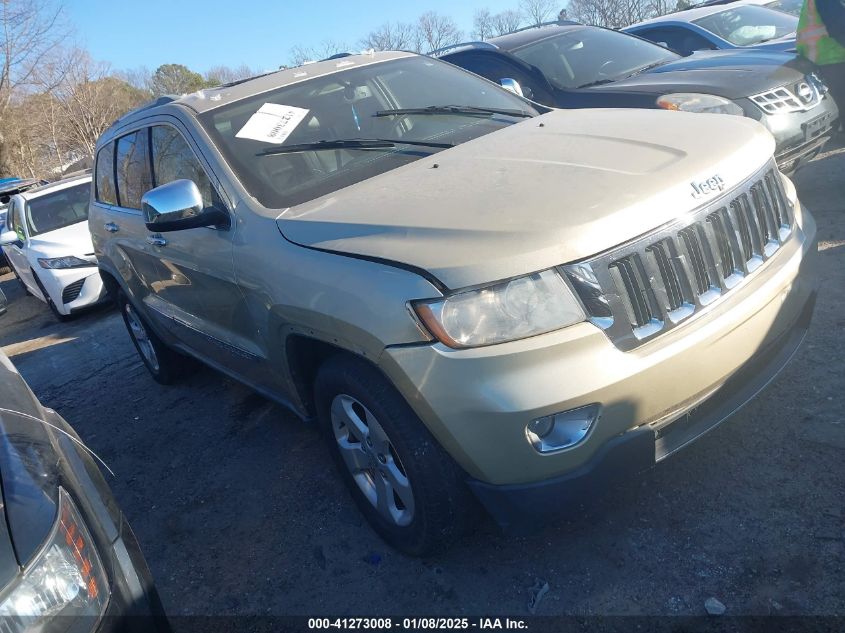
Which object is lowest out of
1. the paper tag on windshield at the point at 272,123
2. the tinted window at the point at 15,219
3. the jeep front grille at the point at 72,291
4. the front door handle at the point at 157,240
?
the jeep front grille at the point at 72,291

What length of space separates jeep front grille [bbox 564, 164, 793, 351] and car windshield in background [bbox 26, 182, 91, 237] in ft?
27.4

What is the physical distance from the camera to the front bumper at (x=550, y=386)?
203cm

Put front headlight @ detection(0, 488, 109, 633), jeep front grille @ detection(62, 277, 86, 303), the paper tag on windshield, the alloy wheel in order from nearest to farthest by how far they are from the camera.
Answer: front headlight @ detection(0, 488, 109, 633)
the alloy wheel
the paper tag on windshield
jeep front grille @ detection(62, 277, 86, 303)

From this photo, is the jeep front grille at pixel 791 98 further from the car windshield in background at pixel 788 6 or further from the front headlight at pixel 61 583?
the front headlight at pixel 61 583

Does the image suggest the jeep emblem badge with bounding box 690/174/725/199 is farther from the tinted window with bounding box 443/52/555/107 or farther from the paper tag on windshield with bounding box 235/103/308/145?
the tinted window with bounding box 443/52/555/107

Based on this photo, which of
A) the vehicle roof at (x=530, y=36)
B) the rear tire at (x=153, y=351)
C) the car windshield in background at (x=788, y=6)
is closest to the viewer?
the rear tire at (x=153, y=351)

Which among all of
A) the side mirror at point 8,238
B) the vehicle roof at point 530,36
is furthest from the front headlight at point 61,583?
the side mirror at point 8,238

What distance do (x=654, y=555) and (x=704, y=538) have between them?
19 centimetres

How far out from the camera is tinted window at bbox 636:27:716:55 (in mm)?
7571

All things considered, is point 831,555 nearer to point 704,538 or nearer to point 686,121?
point 704,538

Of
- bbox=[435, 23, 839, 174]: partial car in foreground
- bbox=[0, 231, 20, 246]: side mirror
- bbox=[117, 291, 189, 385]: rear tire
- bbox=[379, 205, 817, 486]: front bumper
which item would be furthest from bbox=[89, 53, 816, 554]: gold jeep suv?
bbox=[0, 231, 20, 246]: side mirror

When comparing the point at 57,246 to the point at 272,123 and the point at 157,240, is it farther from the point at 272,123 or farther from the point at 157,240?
the point at 272,123

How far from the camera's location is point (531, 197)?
2.34m

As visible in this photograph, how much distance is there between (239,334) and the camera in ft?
10.6
